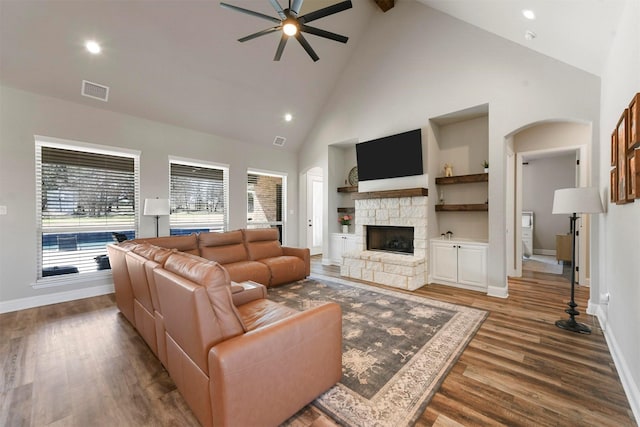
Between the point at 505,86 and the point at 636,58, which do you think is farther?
the point at 505,86

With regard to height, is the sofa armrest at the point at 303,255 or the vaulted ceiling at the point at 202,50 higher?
the vaulted ceiling at the point at 202,50

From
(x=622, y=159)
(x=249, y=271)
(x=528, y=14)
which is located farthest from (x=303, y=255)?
(x=528, y=14)

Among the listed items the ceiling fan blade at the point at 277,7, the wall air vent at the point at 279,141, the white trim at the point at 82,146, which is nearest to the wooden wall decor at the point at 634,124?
the ceiling fan blade at the point at 277,7

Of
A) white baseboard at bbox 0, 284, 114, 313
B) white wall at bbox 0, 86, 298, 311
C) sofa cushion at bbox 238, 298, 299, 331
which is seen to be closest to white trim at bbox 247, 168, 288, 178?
white wall at bbox 0, 86, 298, 311

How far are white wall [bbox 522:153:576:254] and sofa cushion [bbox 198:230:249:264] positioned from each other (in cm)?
775

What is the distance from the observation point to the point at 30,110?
3605 millimetres

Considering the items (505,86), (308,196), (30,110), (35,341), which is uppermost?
(505,86)

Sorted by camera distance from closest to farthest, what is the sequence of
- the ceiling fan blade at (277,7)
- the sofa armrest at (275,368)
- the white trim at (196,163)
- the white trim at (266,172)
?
1. the sofa armrest at (275,368)
2. the ceiling fan blade at (277,7)
3. the white trim at (196,163)
4. the white trim at (266,172)

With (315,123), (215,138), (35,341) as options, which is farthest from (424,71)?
(35,341)

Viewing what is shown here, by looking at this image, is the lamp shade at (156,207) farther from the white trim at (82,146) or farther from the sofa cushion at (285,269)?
the sofa cushion at (285,269)

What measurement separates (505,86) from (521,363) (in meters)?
3.55

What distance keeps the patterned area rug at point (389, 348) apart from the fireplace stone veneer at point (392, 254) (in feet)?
1.50

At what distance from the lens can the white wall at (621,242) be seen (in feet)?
5.66

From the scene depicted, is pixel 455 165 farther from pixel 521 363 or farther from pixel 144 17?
pixel 144 17
